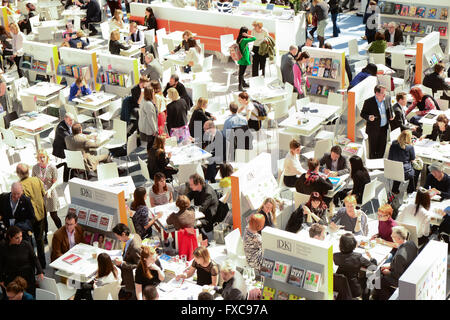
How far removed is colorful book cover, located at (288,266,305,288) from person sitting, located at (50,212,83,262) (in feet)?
9.57

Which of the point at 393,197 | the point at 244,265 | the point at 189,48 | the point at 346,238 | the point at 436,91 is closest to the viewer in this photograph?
the point at 346,238

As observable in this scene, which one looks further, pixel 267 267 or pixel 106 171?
pixel 106 171

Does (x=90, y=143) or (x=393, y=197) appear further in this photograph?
(x=90, y=143)

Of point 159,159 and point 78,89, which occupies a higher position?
point 78,89

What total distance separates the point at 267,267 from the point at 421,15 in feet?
33.7

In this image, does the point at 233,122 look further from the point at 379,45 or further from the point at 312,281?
the point at 379,45

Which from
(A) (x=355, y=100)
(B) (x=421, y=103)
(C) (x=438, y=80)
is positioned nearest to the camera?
(B) (x=421, y=103)

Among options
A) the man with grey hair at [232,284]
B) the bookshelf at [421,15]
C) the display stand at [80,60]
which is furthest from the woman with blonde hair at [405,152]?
the display stand at [80,60]

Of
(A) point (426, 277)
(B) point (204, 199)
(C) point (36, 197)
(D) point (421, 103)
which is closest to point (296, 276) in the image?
(A) point (426, 277)

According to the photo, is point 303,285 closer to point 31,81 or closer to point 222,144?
point 222,144

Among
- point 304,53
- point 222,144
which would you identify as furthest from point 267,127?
point 222,144

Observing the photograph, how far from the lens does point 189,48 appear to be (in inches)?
584

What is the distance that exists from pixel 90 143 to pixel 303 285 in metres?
5.14

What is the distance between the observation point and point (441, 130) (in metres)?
11.0
